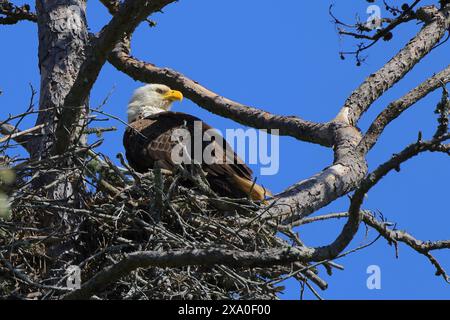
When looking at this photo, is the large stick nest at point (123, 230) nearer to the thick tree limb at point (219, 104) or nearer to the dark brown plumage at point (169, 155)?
the dark brown plumage at point (169, 155)

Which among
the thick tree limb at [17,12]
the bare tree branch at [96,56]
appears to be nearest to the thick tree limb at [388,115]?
the bare tree branch at [96,56]

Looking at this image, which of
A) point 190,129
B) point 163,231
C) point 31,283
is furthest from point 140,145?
point 31,283

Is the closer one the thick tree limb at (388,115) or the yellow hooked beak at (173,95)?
the thick tree limb at (388,115)

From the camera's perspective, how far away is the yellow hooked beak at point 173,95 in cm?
949

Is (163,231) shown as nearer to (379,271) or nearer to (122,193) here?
(122,193)

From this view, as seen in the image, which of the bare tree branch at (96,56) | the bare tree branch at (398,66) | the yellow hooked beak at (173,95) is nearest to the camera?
the bare tree branch at (96,56)

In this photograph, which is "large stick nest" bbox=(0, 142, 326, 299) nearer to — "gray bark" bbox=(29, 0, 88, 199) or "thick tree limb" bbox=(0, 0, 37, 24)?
"gray bark" bbox=(29, 0, 88, 199)

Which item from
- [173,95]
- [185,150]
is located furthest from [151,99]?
[185,150]

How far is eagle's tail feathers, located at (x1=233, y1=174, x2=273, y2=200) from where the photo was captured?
728 centimetres

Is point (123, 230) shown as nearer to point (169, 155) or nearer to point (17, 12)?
point (169, 155)

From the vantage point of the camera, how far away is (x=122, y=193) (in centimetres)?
678

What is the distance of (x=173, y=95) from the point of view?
955 cm
